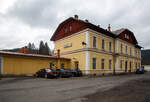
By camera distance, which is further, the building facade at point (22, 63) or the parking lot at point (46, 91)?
the building facade at point (22, 63)

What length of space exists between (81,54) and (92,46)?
8.28 feet

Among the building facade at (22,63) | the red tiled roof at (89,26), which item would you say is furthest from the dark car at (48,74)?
the red tiled roof at (89,26)

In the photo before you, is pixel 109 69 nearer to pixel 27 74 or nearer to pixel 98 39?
pixel 98 39

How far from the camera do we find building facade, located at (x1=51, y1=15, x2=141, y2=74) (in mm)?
22016

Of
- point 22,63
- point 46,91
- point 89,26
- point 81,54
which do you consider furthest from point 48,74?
point 89,26

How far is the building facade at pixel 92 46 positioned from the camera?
22016mm

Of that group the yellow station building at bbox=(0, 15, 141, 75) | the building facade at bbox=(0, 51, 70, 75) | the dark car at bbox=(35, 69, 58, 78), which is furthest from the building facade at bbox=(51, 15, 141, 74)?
the dark car at bbox=(35, 69, 58, 78)

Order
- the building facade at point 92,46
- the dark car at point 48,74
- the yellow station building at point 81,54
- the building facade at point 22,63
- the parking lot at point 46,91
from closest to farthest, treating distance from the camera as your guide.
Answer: the parking lot at point 46,91 → the dark car at point 48,74 → the building facade at point 22,63 → the yellow station building at point 81,54 → the building facade at point 92,46

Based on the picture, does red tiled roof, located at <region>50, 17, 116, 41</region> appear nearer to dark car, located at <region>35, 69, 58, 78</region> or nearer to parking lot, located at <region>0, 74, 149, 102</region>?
dark car, located at <region>35, 69, 58, 78</region>

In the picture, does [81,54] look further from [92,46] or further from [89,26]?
[89,26]

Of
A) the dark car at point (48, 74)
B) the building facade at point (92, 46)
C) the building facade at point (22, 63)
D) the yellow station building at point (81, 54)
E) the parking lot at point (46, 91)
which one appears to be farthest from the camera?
the building facade at point (92, 46)

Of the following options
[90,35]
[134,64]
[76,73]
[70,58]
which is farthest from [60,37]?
[134,64]

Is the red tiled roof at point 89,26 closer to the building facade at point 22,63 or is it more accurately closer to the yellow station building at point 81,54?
the yellow station building at point 81,54

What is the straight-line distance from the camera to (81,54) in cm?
2272
